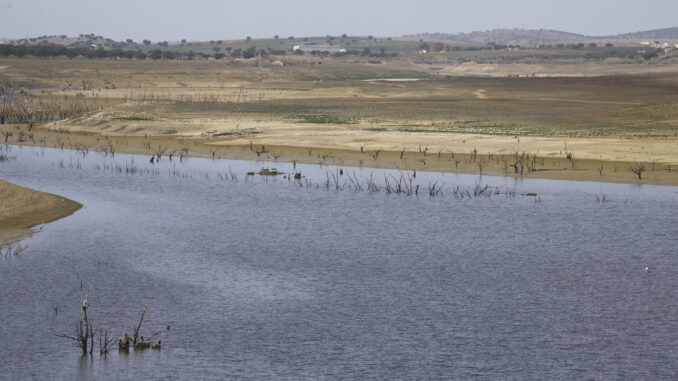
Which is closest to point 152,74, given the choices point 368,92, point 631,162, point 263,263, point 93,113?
point 368,92

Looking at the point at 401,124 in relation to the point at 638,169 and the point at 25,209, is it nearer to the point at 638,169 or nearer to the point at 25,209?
the point at 638,169

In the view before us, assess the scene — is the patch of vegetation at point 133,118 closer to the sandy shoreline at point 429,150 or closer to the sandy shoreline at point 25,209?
the sandy shoreline at point 429,150

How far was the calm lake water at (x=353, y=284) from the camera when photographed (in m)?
16.6

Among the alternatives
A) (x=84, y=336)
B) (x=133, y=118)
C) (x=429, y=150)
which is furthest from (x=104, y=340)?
(x=133, y=118)

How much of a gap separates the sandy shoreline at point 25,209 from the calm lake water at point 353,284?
28.0 inches

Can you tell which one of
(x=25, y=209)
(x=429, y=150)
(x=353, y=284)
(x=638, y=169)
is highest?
(x=638, y=169)

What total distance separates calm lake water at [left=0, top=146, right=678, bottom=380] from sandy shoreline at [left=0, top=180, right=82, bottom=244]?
712 millimetres

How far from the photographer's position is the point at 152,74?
120 metres

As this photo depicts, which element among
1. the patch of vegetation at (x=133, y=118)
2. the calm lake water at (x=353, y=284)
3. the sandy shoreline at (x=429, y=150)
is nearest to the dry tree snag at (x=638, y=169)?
the sandy shoreline at (x=429, y=150)

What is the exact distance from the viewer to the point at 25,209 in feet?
96.0

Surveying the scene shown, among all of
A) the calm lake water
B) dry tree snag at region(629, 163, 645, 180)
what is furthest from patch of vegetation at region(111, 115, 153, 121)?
dry tree snag at region(629, 163, 645, 180)

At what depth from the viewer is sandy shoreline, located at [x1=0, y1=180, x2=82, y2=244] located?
87.6 ft

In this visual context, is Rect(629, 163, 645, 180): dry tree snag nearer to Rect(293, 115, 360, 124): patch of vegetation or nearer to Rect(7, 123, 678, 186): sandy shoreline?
Rect(7, 123, 678, 186): sandy shoreline

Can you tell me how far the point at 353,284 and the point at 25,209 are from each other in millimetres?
13425
